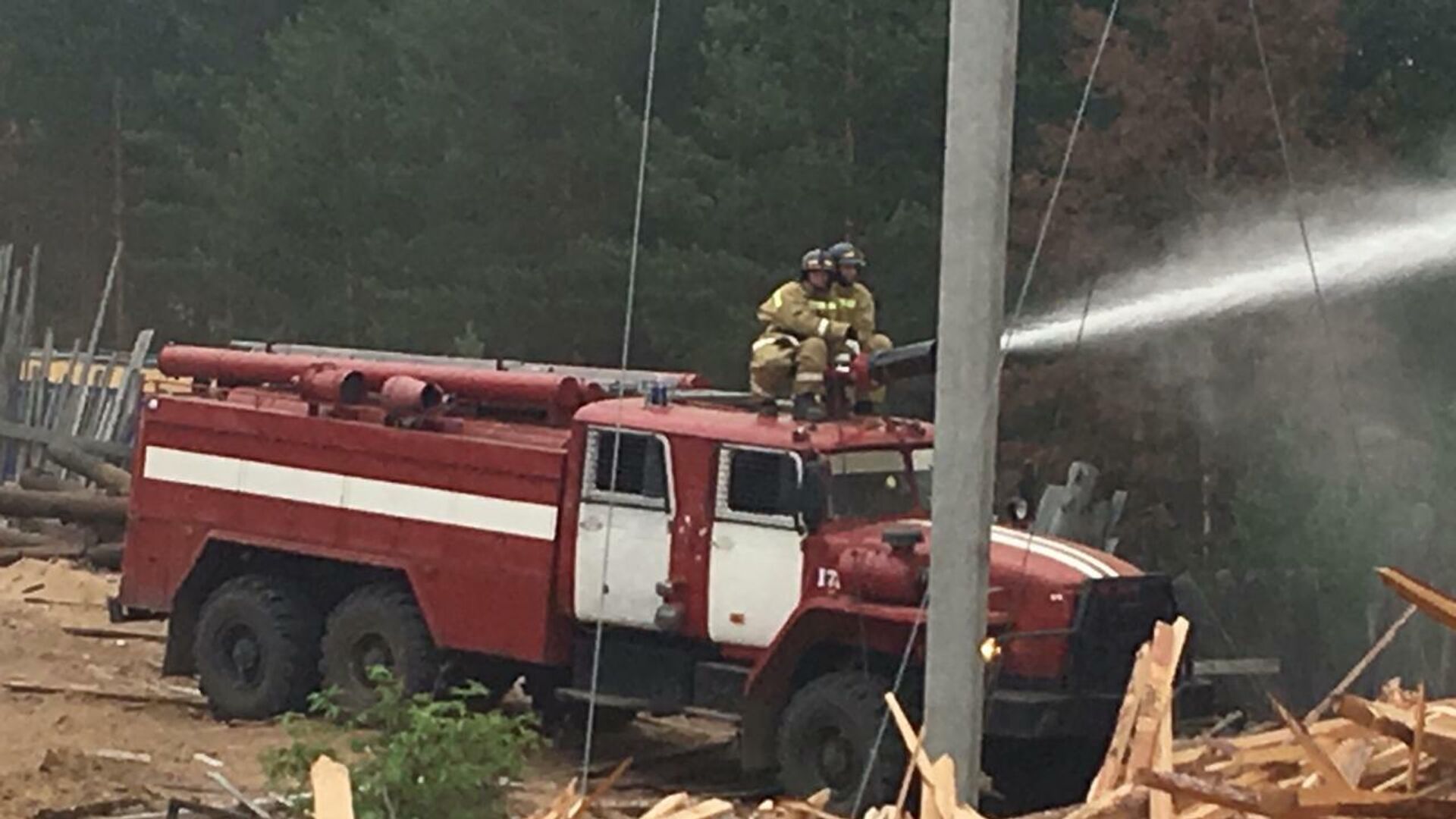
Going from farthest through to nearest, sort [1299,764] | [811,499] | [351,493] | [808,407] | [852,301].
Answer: [351,493]
[852,301]
[808,407]
[811,499]
[1299,764]

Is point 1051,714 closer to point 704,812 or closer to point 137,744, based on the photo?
point 137,744

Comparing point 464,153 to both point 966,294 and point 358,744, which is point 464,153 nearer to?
point 358,744

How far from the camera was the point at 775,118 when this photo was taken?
75.8 feet

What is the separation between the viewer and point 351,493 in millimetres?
13406

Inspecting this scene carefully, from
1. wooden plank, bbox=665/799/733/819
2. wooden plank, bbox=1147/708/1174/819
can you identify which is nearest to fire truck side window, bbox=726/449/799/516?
wooden plank, bbox=1147/708/1174/819

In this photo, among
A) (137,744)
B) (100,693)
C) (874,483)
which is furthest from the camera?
(100,693)

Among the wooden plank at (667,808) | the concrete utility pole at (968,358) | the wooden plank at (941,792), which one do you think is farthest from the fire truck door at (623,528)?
the wooden plank at (941,792)

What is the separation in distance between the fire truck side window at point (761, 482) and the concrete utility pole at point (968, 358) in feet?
10.3

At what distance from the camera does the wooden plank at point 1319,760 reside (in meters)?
4.04

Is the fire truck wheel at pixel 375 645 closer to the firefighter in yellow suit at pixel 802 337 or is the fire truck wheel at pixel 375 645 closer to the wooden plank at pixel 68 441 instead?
the firefighter in yellow suit at pixel 802 337

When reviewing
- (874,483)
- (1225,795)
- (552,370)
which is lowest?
(1225,795)

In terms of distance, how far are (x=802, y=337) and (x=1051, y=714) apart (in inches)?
96.3

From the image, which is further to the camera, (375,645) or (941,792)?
Answer: (375,645)

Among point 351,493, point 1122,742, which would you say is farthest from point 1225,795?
point 351,493
